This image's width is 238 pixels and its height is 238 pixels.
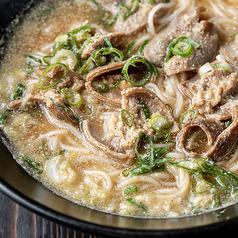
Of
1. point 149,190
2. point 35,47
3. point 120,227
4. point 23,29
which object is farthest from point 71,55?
point 120,227

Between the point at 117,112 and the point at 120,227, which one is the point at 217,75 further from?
the point at 120,227

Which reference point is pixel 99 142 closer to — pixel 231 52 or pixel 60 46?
pixel 60 46

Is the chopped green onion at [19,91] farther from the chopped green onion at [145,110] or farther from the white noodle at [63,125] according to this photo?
the chopped green onion at [145,110]

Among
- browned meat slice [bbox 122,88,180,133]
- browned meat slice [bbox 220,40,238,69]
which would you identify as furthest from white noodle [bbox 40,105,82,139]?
browned meat slice [bbox 220,40,238,69]

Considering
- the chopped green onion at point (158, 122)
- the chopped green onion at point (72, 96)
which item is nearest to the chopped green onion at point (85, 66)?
the chopped green onion at point (72, 96)

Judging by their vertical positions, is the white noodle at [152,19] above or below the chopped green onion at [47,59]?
below

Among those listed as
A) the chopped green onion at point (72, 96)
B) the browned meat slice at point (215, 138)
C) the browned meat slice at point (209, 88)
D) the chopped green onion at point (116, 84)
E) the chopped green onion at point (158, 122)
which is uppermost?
the chopped green onion at point (72, 96)

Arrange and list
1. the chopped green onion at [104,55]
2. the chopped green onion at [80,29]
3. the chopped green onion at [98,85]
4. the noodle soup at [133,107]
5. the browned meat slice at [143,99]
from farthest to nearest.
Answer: the chopped green onion at [80,29] → the chopped green onion at [104,55] → the chopped green onion at [98,85] → the browned meat slice at [143,99] → the noodle soup at [133,107]
